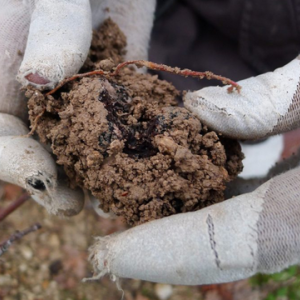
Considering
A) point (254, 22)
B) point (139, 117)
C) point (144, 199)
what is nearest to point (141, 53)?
point (254, 22)

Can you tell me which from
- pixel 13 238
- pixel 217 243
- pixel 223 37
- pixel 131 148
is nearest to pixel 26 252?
pixel 13 238

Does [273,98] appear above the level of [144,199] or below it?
above

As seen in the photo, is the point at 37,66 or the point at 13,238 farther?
the point at 13,238

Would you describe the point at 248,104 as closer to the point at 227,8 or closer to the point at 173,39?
the point at 227,8

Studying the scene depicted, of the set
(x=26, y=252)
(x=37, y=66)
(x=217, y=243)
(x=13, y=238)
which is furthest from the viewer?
(x=26, y=252)

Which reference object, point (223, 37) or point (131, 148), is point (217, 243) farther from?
point (223, 37)

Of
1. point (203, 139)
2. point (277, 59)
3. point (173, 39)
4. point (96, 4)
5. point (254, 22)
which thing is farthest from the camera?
point (173, 39)
